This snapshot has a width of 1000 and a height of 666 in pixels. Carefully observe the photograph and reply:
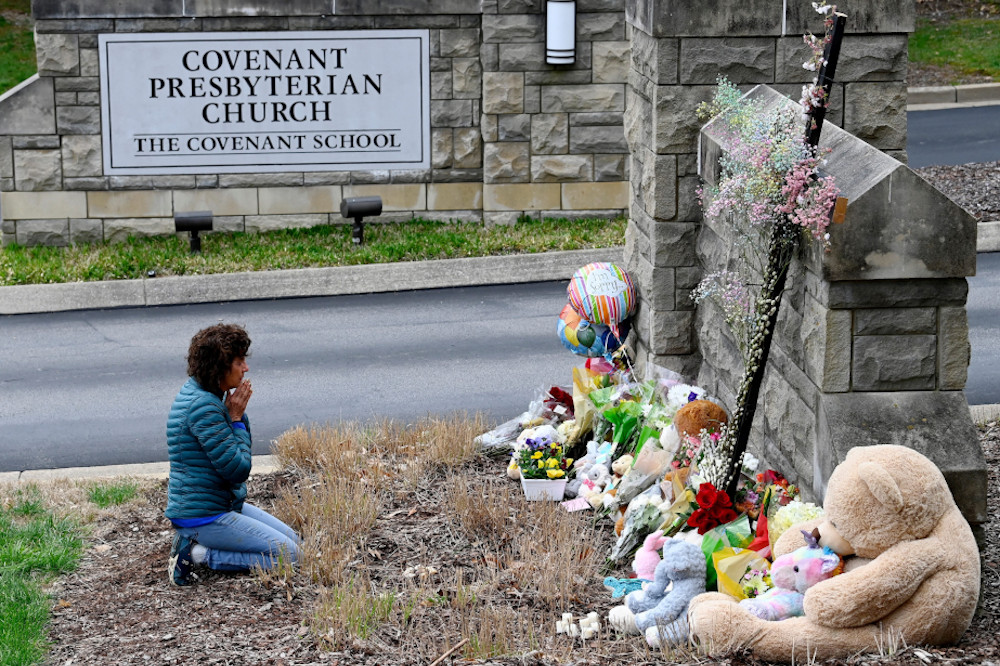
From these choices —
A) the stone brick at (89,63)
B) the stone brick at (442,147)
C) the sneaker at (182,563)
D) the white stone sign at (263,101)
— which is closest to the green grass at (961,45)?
the stone brick at (442,147)

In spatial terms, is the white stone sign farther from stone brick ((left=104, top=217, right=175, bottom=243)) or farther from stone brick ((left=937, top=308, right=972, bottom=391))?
stone brick ((left=937, top=308, right=972, bottom=391))

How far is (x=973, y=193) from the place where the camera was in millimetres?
14172

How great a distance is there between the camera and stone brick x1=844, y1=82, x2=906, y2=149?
6.97 metres

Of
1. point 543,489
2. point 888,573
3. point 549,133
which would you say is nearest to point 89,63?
point 549,133

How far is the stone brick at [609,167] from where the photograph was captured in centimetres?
1400

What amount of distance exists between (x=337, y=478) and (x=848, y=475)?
328cm

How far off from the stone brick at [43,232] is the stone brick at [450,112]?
3954 millimetres

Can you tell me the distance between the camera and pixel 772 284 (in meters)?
5.38

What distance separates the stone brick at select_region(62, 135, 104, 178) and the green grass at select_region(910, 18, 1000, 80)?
13839 millimetres

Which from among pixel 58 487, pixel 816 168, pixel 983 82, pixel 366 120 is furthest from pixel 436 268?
pixel 983 82

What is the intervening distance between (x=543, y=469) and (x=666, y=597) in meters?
1.88

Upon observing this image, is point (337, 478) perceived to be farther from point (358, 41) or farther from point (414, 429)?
point (358, 41)

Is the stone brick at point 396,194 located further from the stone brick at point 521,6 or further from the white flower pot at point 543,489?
the white flower pot at point 543,489

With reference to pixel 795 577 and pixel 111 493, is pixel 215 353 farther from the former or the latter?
pixel 795 577
